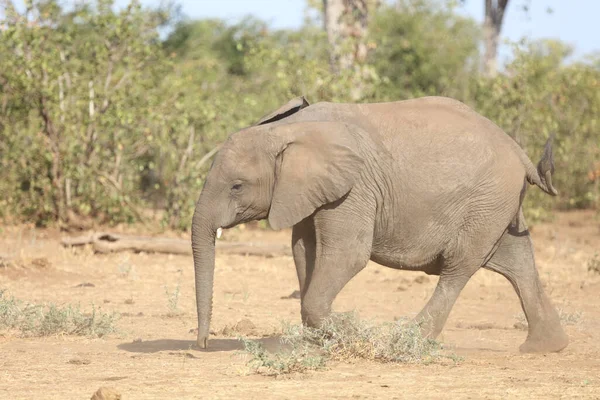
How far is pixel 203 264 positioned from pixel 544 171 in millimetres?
2431

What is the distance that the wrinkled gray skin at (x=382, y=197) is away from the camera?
6.73 m

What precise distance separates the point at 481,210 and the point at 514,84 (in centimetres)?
966

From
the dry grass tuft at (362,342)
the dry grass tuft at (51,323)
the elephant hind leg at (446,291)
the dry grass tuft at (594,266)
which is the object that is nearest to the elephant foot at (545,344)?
the elephant hind leg at (446,291)

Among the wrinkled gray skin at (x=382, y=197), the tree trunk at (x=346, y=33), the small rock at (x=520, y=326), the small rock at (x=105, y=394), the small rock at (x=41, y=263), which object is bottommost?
the small rock at (x=41, y=263)

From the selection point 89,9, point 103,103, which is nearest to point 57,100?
point 103,103

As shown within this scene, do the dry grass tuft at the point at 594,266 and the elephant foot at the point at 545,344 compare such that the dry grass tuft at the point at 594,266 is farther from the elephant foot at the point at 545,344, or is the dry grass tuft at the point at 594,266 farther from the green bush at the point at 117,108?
the elephant foot at the point at 545,344

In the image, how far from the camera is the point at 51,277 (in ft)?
36.1

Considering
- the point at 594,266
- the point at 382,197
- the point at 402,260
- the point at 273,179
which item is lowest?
the point at 594,266

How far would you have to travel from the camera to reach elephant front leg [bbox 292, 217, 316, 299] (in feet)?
23.2

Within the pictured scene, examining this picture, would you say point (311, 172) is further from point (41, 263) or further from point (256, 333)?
point (41, 263)

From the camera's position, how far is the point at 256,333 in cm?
824

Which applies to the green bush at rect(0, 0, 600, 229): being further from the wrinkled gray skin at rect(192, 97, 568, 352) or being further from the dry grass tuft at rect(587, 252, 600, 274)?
the wrinkled gray skin at rect(192, 97, 568, 352)

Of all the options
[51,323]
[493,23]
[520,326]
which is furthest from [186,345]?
[493,23]

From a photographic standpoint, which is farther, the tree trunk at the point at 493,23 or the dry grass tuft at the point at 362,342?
the tree trunk at the point at 493,23
